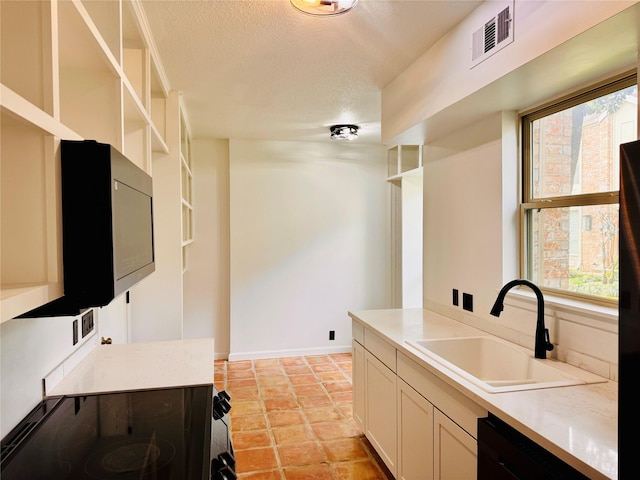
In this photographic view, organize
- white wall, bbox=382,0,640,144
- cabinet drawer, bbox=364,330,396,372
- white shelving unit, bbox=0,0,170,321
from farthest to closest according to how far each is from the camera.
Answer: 1. cabinet drawer, bbox=364,330,396,372
2. white wall, bbox=382,0,640,144
3. white shelving unit, bbox=0,0,170,321

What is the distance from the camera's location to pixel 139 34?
1953 mm

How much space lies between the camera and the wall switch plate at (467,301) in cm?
253

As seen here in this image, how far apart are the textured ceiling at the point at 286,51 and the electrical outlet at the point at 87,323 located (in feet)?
4.72

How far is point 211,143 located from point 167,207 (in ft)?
6.72

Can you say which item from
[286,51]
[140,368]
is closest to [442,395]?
[140,368]

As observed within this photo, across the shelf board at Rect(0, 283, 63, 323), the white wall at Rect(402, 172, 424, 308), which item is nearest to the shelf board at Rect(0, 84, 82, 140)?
the shelf board at Rect(0, 283, 63, 323)

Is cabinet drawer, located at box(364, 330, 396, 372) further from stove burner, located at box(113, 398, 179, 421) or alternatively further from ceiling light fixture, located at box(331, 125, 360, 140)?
ceiling light fixture, located at box(331, 125, 360, 140)

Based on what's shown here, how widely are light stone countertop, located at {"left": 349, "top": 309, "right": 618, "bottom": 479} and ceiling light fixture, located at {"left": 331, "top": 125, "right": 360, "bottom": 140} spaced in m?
2.68

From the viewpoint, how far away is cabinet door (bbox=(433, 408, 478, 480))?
155 centimetres

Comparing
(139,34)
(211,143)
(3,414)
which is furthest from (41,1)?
(211,143)

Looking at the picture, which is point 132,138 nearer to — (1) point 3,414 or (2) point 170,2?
(2) point 170,2

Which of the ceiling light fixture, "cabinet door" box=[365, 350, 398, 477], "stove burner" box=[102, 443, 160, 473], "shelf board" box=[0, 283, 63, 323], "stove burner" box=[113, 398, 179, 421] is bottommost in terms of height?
"cabinet door" box=[365, 350, 398, 477]

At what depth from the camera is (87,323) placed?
1.90 meters

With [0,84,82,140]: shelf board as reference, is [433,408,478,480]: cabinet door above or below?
below
